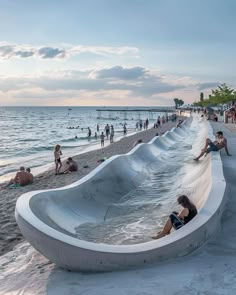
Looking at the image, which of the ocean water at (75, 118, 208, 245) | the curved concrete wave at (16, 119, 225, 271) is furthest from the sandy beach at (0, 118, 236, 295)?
the ocean water at (75, 118, 208, 245)

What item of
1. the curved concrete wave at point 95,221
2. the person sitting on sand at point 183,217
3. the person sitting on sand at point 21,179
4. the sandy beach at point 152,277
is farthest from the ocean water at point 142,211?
the person sitting on sand at point 21,179

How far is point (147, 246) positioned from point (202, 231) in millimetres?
901

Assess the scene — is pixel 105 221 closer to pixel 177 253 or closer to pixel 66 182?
pixel 177 253

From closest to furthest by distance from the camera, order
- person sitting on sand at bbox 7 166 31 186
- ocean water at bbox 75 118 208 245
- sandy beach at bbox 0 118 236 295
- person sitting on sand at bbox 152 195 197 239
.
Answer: sandy beach at bbox 0 118 236 295 < person sitting on sand at bbox 152 195 197 239 < ocean water at bbox 75 118 208 245 < person sitting on sand at bbox 7 166 31 186

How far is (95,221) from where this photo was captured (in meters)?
8.92

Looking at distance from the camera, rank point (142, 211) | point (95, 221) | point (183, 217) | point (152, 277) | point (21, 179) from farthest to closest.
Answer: point (21, 179), point (142, 211), point (95, 221), point (183, 217), point (152, 277)

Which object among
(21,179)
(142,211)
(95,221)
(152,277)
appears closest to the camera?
(152,277)

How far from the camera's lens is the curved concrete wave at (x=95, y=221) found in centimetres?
555

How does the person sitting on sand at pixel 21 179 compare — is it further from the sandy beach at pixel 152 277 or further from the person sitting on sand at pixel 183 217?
the person sitting on sand at pixel 183 217

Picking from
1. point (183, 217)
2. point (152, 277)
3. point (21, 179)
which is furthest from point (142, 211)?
point (21, 179)

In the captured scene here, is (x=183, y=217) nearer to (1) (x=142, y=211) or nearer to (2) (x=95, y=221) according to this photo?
(1) (x=142, y=211)

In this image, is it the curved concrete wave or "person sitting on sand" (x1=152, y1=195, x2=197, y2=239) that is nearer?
the curved concrete wave

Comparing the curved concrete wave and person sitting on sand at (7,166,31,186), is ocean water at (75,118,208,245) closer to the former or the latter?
the curved concrete wave

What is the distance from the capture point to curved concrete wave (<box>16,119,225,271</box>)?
5.55 m
